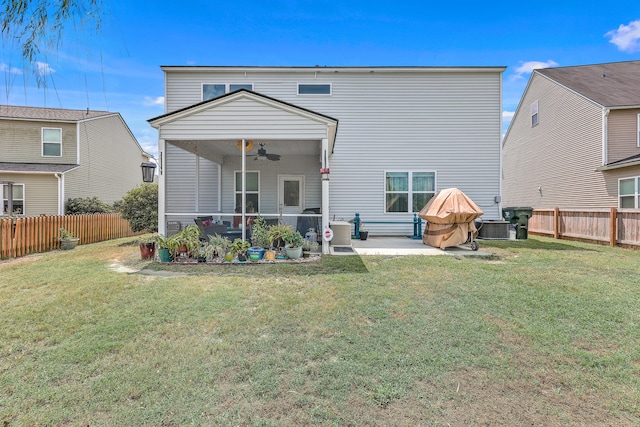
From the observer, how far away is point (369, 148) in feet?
36.7

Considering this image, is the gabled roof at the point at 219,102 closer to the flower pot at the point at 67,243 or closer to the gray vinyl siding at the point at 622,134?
the flower pot at the point at 67,243

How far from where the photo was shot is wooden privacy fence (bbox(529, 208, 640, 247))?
885 centimetres

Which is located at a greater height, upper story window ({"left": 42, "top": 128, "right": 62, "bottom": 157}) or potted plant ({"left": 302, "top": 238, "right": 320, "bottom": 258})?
upper story window ({"left": 42, "top": 128, "right": 62, "bottom": 157})

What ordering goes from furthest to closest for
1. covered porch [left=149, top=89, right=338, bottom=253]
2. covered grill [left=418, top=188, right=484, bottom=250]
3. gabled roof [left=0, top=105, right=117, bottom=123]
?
gabled roof [left=0, top=105, right=117, bottom=123], covered grill [left=418, top=188, right=484, bottom=250], covered porch [left=149, top=89, right=338, bottom=253]

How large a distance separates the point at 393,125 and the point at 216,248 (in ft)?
25.8

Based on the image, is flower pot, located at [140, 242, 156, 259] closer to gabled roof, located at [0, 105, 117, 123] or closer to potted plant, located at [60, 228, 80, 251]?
potted plant, located at [60, 228, 80, 251]

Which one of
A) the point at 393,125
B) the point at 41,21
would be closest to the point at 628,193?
the point at 393,125

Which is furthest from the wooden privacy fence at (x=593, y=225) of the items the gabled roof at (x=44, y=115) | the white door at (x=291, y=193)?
the gabled roof at (x=44, y=115)

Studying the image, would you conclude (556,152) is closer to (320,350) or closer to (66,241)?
(320,350)

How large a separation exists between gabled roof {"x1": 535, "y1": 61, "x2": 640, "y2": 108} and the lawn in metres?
10.9

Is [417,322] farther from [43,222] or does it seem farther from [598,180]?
[598,180]

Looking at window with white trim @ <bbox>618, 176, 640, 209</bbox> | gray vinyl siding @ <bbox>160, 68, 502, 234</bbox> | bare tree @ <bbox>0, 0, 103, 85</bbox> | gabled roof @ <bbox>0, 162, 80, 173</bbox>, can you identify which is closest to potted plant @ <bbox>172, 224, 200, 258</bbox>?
bare tree @ <bbox>0, 0, 103, 85</bbox>

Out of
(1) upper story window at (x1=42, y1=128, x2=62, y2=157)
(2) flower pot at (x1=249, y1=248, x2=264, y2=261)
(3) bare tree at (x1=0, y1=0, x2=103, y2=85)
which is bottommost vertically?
(2) flower pot at (x1=249, y1=248, x2=264, y2=261)

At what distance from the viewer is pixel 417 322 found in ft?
11.3
